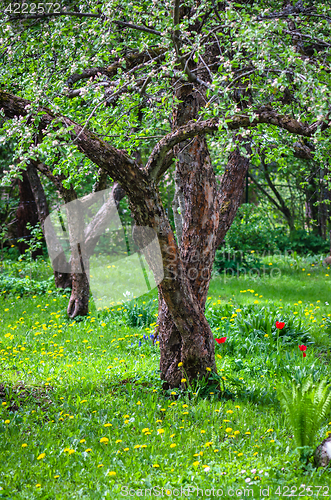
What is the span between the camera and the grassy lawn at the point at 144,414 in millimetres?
2639

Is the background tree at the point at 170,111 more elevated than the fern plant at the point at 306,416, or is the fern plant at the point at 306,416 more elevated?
the background tree at the point at 170,111

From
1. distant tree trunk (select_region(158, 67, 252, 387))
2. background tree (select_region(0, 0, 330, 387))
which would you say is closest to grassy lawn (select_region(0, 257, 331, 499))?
distant tree trunk (select_region(158, 67, 252, 387))

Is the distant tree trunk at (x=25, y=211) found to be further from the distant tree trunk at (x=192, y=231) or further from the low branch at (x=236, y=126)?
the low branch at (x=236, y=126)

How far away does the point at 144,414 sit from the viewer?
357cm

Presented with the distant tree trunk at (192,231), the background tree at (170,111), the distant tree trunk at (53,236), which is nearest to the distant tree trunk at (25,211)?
the distant tree trunk at (53,236)

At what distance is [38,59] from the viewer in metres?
4.67

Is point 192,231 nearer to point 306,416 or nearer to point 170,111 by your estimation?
point 170,111

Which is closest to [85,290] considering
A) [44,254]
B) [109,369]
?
[109,369]

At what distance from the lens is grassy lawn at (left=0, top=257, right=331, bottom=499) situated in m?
2.64

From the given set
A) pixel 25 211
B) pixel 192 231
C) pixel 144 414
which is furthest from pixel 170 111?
pixel 25 211

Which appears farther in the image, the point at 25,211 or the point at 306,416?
the point at 25,211

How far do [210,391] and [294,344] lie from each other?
1.97m

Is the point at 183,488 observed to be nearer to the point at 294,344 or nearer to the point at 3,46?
the point at 294,344

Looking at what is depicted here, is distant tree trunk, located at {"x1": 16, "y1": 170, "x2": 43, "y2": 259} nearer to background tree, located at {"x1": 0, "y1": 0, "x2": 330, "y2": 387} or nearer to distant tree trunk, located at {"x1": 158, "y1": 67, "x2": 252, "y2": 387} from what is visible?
background tree, located at {"x1": 0, "y1": 0, "x2": 330, "y2": 387}
